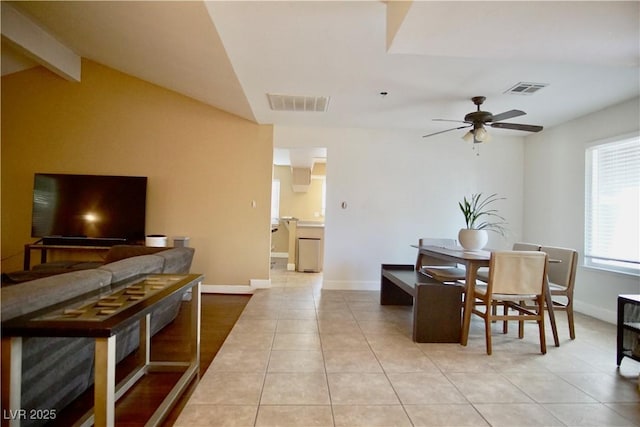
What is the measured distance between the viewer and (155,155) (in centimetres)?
476

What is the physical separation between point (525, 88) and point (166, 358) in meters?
4.21

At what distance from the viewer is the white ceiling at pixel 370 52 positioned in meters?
1.98

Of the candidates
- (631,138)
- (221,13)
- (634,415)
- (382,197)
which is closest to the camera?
(634,415)

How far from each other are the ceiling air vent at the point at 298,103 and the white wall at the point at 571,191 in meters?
3.31

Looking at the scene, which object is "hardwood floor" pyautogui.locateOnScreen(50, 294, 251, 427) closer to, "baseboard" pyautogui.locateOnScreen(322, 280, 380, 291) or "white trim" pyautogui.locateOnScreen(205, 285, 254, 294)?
"white trim" pyautogui.locateOnScreen(205, 285, 254, 294)

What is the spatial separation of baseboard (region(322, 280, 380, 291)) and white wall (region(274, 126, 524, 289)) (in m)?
0.02

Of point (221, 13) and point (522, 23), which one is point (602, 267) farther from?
point (221, 13)

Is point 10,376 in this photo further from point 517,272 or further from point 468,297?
point 517,272

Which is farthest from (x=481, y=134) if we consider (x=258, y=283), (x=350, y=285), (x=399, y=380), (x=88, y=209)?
(x=88, y=209)

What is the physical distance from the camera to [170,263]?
2990 millimetres

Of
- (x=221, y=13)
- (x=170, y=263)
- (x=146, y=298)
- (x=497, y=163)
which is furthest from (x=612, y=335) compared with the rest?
(x=221, y=13)

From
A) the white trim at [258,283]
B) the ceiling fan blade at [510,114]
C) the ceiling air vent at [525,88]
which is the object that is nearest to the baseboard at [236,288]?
the white trim at [258,283]

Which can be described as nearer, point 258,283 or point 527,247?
point 527,247

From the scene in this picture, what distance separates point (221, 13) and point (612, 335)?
4594 millimetres
